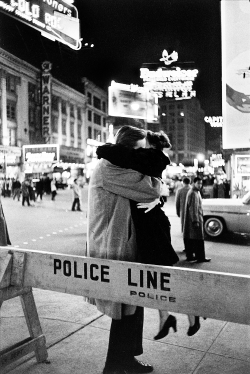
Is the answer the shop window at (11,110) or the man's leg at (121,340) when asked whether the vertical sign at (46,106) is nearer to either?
the shop window at (11,110)

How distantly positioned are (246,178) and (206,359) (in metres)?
11.8

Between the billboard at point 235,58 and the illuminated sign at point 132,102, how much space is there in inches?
55.9

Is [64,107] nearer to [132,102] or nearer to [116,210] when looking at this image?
[132,102]

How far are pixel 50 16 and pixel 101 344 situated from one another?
3.44 m

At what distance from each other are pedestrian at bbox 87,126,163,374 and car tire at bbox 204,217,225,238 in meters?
7.20

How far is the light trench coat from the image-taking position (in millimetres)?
2352

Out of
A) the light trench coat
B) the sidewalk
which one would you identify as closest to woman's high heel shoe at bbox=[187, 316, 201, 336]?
the sidewalk

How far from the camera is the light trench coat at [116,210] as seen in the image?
2.35m

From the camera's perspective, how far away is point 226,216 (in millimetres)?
9359

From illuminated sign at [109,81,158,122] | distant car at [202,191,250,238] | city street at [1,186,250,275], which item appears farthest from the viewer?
distant car at [202,191,250,238]

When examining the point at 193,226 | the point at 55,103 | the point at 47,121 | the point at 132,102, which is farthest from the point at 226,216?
the point at 55,103

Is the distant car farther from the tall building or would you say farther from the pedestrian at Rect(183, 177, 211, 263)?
the pedestrian at Rect(183, 177, 211, 263)

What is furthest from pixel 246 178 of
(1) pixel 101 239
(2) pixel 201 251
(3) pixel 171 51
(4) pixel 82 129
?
(1) pixel 101 239

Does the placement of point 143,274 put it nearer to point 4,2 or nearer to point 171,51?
point 4,2
